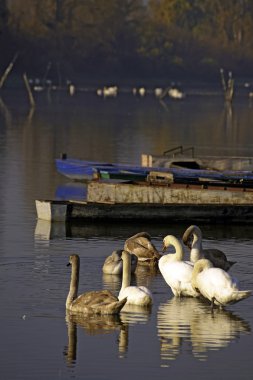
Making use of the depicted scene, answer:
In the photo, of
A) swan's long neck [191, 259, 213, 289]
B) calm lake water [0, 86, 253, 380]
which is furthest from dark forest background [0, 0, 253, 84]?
swan's long neck [191, 259, 213, 289]

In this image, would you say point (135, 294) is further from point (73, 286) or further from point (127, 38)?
point (127, 38)

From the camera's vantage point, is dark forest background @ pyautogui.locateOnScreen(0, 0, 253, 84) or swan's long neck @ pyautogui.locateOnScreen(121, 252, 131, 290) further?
dark forest background @ pyautogui.locateOnScreen(0, 0, 253, 84)

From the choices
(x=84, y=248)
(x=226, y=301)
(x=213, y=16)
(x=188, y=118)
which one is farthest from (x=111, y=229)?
(x=213, y=16)

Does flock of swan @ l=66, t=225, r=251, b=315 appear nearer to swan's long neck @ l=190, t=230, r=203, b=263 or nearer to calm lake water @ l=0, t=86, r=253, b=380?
swan's long neck @ l=190, t=230, r=203, b=263

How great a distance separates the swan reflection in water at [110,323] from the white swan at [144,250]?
3.96m

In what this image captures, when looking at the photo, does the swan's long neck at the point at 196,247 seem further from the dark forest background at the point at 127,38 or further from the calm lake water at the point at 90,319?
the dark forest background at the point at 127,38

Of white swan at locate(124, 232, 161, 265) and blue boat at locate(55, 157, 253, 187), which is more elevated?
blue boat at locate(55, 157, 253, 187)

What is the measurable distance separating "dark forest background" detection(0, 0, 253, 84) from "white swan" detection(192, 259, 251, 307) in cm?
11866

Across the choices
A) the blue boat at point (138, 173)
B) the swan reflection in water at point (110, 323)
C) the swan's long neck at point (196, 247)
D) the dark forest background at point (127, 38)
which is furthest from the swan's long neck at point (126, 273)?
the dark forest background at point (127, 38)

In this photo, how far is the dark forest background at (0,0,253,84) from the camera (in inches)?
6029

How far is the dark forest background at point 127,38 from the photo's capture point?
153 metres

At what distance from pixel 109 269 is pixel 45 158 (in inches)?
1036

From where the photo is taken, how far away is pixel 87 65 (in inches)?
6245

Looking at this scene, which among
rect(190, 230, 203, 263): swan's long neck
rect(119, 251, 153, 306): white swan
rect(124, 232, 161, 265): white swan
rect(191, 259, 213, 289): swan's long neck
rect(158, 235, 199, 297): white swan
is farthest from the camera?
rect(124, 232, 161, 265): white swan
